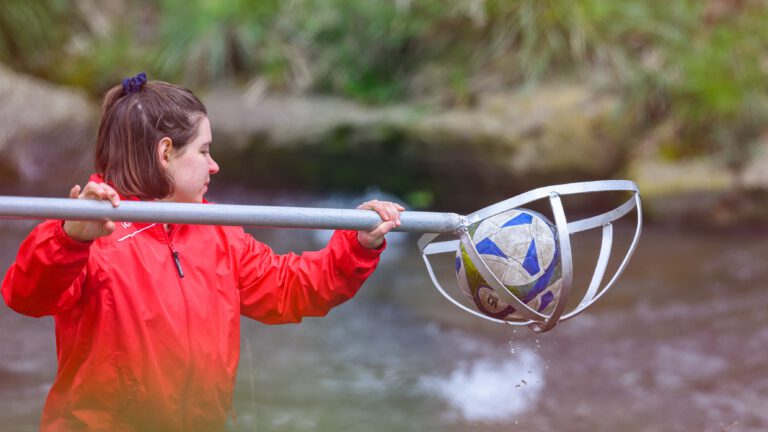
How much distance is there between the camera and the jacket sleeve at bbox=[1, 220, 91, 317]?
2137mm

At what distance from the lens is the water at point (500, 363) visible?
400 centimetres

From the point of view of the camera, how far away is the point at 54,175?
722 centimetres

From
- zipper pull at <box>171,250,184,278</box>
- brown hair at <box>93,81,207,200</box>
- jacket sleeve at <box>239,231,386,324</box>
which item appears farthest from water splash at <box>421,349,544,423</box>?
brown hair at <box>93,81,207,200</box>

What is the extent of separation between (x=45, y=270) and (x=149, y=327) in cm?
33

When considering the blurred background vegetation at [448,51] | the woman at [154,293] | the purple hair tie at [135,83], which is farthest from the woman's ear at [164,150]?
the blurred background vegetation at [448,51]

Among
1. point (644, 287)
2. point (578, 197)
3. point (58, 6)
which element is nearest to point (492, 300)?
point (644, 287)

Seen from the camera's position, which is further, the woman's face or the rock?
the rock

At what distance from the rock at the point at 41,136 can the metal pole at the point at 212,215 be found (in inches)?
196

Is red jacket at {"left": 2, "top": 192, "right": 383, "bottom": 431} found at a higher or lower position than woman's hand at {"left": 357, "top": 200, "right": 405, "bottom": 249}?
lower

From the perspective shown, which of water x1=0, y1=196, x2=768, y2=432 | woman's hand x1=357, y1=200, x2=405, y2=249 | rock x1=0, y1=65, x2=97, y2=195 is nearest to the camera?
woman's hand x1=357, y1=200, x2=405, y2=249

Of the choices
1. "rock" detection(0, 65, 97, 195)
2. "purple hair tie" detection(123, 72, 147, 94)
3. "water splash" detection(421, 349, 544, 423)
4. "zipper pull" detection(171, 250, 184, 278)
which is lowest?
"water splash" detection(421, 349, 544, 423)

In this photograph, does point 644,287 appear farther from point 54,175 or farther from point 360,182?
point 54,175

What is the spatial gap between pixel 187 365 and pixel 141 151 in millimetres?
537

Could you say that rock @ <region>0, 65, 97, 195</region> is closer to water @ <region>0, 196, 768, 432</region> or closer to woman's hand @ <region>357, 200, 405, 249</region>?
water @ <region>0, 196, 768, 432</region>
